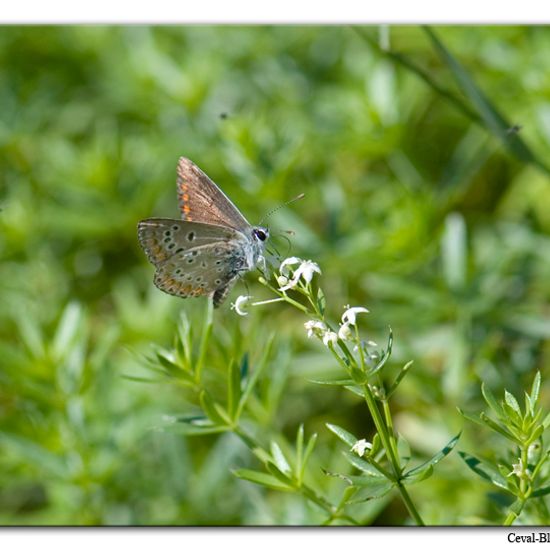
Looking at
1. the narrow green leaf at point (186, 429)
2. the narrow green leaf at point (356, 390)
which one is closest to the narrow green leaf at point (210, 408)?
the narrow green leaf at point (186, 429)

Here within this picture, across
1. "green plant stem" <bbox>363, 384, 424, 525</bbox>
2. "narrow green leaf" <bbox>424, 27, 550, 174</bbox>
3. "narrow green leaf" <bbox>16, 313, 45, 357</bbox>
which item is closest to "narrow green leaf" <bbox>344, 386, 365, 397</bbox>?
"green plant stem" <bbox>363, 384, 424, 525</bbox>

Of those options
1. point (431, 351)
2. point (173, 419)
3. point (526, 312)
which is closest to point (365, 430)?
point (431, 351)

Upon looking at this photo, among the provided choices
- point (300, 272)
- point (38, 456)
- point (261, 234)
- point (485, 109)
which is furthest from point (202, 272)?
point (485, 109)

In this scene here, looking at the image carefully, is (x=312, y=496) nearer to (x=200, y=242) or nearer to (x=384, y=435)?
(x=384, y=435)

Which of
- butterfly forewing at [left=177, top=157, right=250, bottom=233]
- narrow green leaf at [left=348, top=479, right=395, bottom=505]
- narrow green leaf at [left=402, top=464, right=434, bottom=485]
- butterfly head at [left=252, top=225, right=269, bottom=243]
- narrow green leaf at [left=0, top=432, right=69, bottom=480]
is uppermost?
butterfly forewing at [left=177, top=157, right=250, bottom=233]

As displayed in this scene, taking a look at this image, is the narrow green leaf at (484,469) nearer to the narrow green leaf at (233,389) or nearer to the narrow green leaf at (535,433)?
the narrow green leaf at (535,433)

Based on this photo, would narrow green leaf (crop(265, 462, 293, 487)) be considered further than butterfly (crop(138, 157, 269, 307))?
No

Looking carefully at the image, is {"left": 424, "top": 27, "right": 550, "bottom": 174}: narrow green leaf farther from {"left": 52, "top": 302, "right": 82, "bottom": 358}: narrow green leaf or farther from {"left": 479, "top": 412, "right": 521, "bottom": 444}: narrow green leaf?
{"left": 52, "top": 302, "right": 82, "bottom": 358}: narrow green leaf
